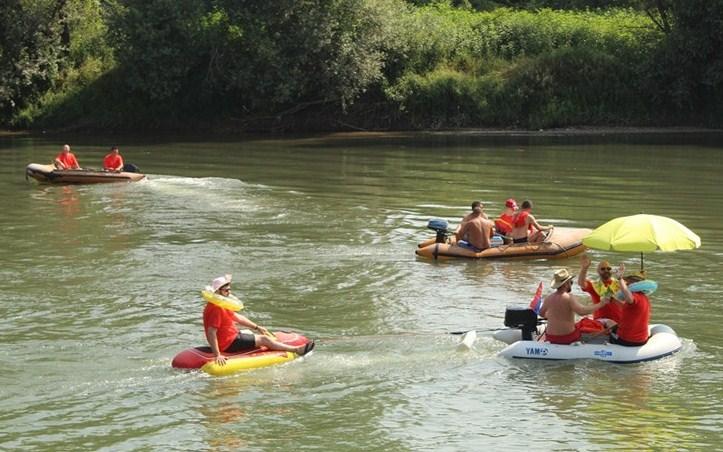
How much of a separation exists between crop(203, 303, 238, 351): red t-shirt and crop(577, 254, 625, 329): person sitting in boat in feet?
15.2

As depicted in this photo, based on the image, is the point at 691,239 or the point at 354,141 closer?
the point at 691,239

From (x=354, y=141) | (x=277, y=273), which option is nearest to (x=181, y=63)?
(x=354, y=141)

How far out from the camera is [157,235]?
954 inches

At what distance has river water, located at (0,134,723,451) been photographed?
42.4 feet

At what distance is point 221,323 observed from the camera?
14.5 metres

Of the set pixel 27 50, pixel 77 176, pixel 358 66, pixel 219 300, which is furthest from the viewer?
pixel 27 50

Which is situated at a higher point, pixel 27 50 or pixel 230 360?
pixel 27 50

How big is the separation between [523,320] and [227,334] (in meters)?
3.99

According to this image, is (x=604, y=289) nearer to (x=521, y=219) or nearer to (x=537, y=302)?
(x=537, y=302)

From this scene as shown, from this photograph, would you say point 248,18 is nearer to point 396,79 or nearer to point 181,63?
point 181,63

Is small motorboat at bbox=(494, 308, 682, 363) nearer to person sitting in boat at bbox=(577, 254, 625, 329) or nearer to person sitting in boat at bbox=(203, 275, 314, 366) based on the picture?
person sitting in boat at bbox=(577, 254, 625, 329)

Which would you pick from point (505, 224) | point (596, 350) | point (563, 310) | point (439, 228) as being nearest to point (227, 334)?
point (563, 310)

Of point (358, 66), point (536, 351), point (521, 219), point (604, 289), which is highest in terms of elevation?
point (358, 66)

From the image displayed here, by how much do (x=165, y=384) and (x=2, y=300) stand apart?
555 cm
